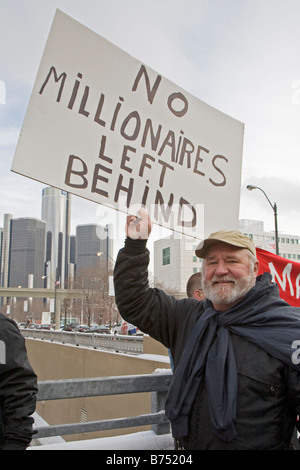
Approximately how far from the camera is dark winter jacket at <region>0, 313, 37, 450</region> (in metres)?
2.10

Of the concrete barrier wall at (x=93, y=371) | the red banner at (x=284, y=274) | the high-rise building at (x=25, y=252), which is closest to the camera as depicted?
the red banner at (x=284, y=274)

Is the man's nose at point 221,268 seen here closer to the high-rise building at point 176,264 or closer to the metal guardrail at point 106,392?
the metal guardrail at point 106,392

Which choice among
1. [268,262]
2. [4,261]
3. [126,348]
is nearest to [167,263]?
[126,348]

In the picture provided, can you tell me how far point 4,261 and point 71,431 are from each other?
625 ft

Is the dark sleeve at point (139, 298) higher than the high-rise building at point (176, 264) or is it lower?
lower

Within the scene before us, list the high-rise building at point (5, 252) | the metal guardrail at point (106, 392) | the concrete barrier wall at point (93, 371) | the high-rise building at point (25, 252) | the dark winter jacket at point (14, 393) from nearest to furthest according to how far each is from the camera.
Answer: the dark winter jacket at point (14, 393) < the metal guardrail at point (106, 392) < the concrete barrier wall at point (93, 371) < the high-rise building at point (25, 252) < the high-rise building at point (5, 252)

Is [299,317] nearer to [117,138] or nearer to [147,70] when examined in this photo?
[117,138]

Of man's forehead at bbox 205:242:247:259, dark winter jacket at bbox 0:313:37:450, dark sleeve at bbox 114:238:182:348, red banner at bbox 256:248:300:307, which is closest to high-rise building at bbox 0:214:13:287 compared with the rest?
red banner at bbox 256:248:300:307

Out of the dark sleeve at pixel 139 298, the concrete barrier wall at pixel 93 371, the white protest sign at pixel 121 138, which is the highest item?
the white protest sign at pixel 121 138

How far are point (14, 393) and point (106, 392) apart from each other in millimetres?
1236

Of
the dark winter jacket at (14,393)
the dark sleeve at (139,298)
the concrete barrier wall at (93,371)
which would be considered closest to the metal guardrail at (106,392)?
the dark winter jacket at (14,393)

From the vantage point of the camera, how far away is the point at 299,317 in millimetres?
2082

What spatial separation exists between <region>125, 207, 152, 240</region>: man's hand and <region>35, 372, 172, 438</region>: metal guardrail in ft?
4.77

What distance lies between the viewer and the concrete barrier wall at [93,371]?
42.8 ft
